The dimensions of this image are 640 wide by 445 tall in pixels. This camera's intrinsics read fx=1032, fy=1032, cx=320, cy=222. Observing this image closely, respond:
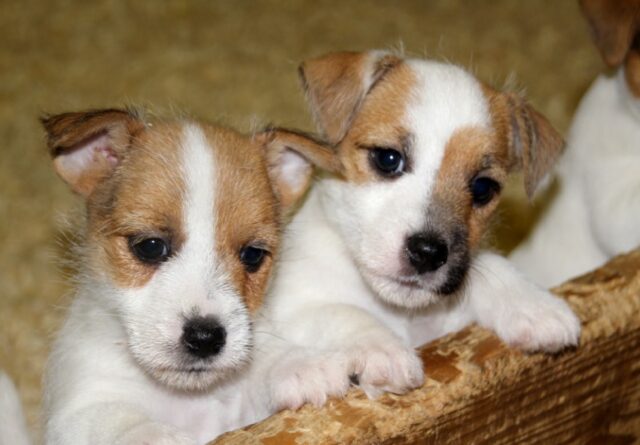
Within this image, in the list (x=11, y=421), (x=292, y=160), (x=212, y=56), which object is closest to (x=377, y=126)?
(x=292, y=160)

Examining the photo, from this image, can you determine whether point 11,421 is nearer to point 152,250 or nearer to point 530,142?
point 152,250

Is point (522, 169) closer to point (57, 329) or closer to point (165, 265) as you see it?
A: point (165, 265)

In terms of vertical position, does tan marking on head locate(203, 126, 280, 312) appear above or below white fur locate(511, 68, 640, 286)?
above

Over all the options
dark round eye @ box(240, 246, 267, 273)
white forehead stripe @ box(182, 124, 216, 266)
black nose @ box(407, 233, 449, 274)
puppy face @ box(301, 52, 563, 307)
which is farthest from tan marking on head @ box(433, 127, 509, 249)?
white forehead stripe @ box(182, 124, 216, 266)

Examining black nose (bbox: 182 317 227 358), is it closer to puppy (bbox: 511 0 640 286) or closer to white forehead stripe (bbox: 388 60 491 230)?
white forehead stripe (bbox: 388 60 491 230)

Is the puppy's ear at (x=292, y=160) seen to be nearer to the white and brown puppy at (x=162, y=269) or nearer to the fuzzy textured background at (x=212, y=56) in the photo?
the white and brown puppy at (x=162, y=269)

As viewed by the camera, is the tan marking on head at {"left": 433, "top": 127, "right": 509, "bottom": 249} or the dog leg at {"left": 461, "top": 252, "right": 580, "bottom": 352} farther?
the tan marking on head at {"left": 433, "top": 127, "right": 509, "bottom": 249}

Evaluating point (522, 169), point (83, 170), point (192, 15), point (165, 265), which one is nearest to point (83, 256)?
point (83, 170)

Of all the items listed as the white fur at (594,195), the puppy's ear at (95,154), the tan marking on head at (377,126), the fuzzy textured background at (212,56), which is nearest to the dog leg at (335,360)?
the tan marking on head at (377,126)
